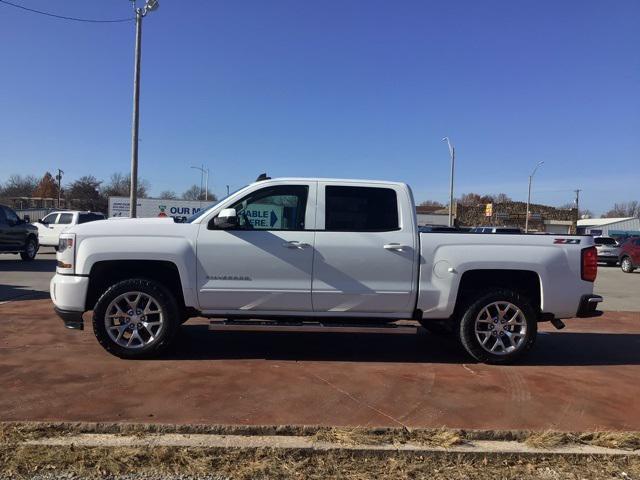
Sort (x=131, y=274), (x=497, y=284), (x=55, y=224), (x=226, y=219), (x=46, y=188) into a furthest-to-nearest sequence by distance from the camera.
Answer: (x=46, y=188), (x=55, y=224), (x=497, y=284), (x=131, y=274), (x=226, y=219)

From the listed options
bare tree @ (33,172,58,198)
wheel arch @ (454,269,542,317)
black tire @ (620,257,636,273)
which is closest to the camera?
wheel arch @ (454,269,542,317)

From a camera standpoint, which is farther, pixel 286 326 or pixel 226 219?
pixel 286 326

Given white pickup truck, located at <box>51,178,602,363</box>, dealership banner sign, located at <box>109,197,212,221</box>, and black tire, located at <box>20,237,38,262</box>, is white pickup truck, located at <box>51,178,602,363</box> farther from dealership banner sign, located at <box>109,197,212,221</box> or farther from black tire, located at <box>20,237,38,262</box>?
dealership banner sign, located at <box>109,197,212,221</box>

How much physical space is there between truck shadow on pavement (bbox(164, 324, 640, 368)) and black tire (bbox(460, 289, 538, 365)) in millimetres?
223

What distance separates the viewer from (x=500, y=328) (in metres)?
6.12

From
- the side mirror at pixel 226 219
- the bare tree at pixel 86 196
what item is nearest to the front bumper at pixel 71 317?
the side mirror at pixel 226 219

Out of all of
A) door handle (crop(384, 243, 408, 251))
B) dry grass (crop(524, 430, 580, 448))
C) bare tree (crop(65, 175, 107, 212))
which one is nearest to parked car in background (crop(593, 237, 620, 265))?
door handle (crop(384, 243, 408, 251))

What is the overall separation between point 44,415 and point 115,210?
31681mm

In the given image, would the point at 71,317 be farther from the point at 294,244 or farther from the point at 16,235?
the point at 16,235

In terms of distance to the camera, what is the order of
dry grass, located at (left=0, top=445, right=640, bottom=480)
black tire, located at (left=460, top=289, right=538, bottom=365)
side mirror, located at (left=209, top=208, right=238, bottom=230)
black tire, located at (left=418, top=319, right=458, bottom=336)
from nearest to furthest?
dry grass, located at (left=0, top=445, right=640, bottom=480) → side mirror, located at (left=209, top=208, right=238, bottom=230) → black tire, located at (left=460, top=289, right=538, bottom=365) → black tire, located at (left=418, top=319, right=458, bottom=336)

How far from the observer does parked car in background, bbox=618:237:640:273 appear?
2319 cm

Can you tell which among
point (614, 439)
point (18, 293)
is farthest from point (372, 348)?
point (18, 293)

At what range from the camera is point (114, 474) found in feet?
11.6

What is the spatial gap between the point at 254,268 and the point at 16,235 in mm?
15469
